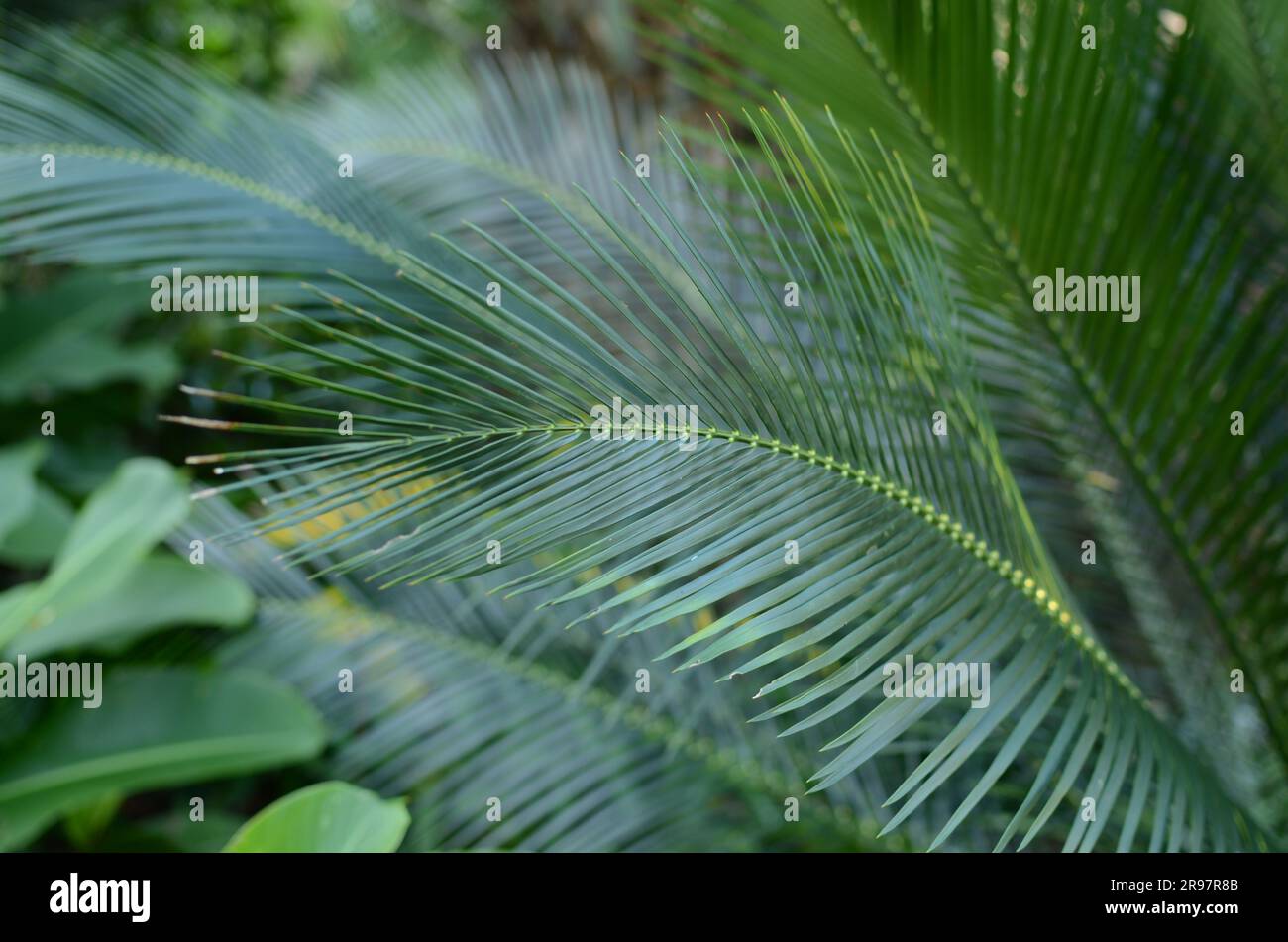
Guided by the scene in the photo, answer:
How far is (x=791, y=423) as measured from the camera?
625 millimetres

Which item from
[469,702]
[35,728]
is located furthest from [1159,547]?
[35,728]

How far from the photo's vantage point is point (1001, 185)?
0.91 meters

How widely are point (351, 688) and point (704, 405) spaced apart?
939 millimetres

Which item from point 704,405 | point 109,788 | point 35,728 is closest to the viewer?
point 704,405
